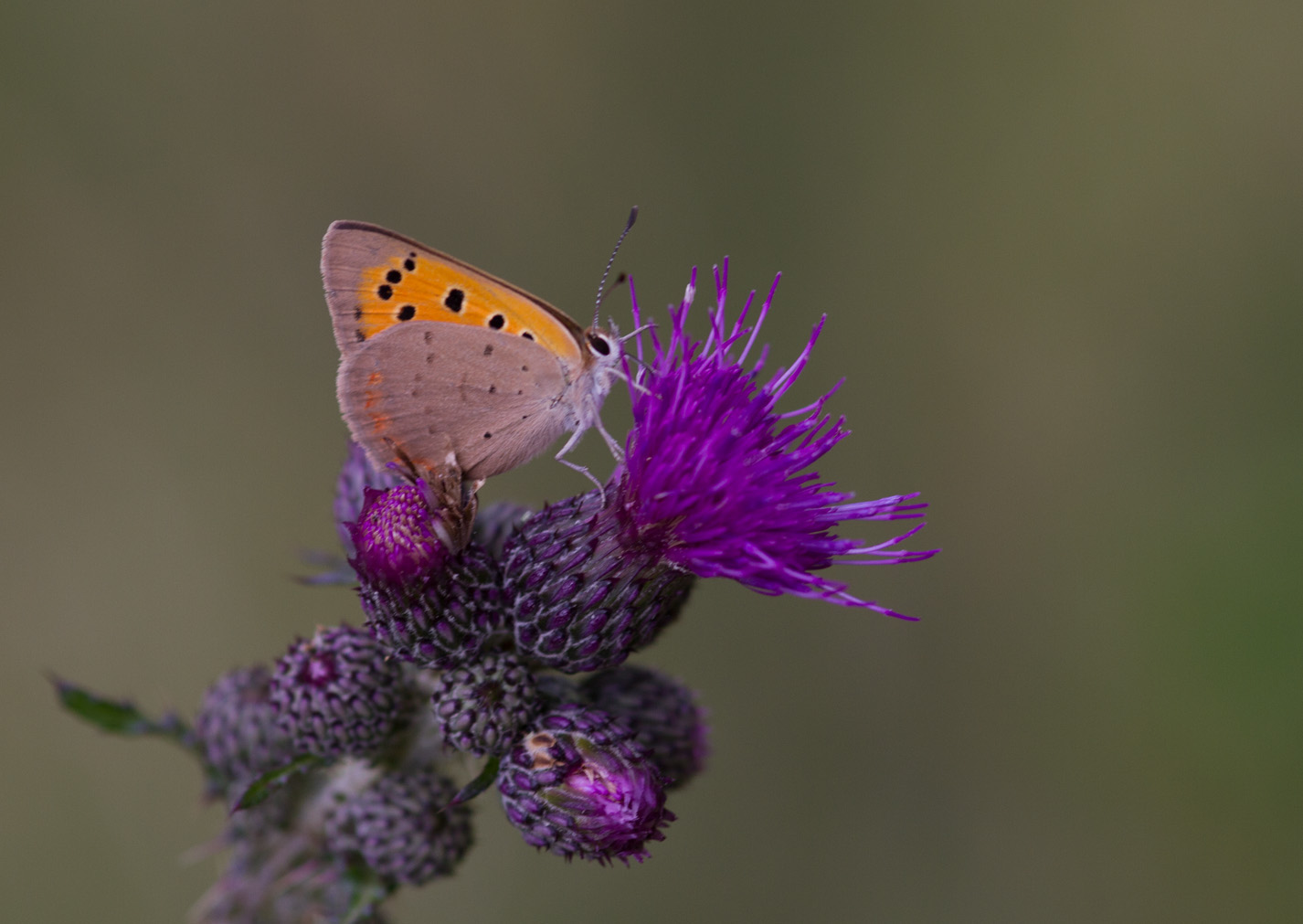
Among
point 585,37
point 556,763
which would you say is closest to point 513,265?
point 585,37

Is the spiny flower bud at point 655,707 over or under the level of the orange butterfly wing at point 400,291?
under

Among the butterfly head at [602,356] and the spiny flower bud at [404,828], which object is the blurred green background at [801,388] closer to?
the spiny flower bud at [404,828]

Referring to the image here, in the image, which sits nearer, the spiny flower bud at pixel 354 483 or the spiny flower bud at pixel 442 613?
the spiny flower bud at pixel 442 613

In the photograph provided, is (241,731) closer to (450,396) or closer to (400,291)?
(450,396)

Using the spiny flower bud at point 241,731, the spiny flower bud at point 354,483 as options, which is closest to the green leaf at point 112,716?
the spiny flower bud at point 241,731

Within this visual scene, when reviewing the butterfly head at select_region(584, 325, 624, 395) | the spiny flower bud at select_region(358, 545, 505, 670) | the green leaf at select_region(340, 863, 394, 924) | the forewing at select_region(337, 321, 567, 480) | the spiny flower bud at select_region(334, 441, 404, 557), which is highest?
the butterfly head at select_region(584, 325, 624, 395)

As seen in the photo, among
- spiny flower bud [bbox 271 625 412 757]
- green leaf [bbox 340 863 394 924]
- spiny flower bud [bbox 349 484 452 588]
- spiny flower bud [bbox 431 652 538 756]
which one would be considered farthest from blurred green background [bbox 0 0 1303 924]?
spiny flower bud [bbox 349 484 452 588]

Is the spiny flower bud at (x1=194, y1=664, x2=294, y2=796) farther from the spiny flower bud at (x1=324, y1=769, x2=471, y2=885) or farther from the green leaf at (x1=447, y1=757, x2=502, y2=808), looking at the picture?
the green leaf at (x1=447, y1=757, x2=502, y2=808)
